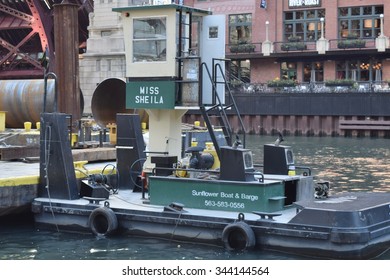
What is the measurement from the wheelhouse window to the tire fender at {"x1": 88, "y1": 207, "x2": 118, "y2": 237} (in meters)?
3.30

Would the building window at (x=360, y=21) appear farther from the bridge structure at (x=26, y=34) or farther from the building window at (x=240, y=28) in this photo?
the bridge structure at (x=26, y=34)

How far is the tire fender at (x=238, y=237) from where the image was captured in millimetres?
14281

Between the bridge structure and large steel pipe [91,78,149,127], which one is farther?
the bridge structure

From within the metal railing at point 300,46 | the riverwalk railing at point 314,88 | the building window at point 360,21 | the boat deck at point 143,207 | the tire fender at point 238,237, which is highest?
the building window at point 360,21

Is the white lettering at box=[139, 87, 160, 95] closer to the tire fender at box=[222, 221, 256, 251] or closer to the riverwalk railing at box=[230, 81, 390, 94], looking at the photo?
the tire fender at box=[222, 221, 256, 251]

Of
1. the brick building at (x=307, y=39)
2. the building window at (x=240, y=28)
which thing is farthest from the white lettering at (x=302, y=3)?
the building window at (x=240, y=28)

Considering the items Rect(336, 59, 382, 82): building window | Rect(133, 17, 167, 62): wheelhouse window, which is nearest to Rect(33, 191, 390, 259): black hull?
Rect(133, 17, 167, 62): wheelhouse window

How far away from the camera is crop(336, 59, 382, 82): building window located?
70.2m

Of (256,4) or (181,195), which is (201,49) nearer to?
(181,195)

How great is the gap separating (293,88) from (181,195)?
51111 mm

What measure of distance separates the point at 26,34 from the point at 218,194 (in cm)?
7845

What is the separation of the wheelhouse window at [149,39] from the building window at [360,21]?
176ft

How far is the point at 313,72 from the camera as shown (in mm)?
73250

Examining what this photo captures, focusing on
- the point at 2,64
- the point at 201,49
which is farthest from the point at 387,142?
the point at 2,64
